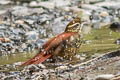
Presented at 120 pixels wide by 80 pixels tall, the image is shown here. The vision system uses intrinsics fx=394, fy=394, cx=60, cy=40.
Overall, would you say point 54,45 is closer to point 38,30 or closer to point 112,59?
point 112,59

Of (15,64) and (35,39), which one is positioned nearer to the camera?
(15,64)

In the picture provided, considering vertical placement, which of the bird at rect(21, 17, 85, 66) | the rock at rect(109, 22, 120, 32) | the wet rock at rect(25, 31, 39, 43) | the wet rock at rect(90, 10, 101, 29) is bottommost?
the wet rock at rect(90, 10, 101, 29)

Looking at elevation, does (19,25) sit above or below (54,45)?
below

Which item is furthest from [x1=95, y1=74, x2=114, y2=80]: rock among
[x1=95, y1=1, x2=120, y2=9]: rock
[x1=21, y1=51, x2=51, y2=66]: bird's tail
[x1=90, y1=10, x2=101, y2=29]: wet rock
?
[x1=95, y1=1, x2=120, y2=9]: rock

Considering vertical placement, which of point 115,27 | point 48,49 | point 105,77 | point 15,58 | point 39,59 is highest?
point 105,77

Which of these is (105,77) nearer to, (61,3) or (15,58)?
(15,58)

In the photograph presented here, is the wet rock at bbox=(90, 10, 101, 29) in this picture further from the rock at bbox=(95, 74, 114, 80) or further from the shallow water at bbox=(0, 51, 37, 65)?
the rock at bbox=(95, 74, 114, 80)

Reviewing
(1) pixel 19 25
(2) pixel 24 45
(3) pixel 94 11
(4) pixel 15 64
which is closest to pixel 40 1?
(3) pixel 94 11

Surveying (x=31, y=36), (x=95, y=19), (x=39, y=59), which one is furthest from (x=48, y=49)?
(x=95, y=19)
